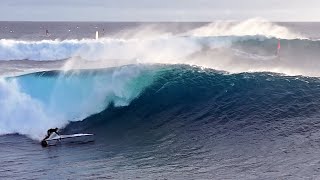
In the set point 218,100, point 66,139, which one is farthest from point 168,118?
point 66,139

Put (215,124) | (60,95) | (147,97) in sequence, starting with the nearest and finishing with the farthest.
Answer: (215,124) < (147,97) < (60,95)

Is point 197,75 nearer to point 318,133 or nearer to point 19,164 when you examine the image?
point 318,133

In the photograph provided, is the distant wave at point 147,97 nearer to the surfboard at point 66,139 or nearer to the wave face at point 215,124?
the wave face at point 215,124

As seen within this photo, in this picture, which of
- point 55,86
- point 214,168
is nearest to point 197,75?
point 55,86

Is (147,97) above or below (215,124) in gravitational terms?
above

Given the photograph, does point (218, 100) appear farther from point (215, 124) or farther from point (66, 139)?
point (66, 139)

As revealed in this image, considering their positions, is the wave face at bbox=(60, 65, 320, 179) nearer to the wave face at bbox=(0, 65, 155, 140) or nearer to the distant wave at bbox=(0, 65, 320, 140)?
the distant wave at bbox=(0, 65, 320, 140)

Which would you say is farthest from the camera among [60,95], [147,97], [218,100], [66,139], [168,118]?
[60,95]

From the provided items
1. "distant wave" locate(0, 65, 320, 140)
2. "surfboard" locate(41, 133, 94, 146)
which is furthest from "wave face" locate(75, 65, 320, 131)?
"surfboard" locate(41, 133, 94, 146)
